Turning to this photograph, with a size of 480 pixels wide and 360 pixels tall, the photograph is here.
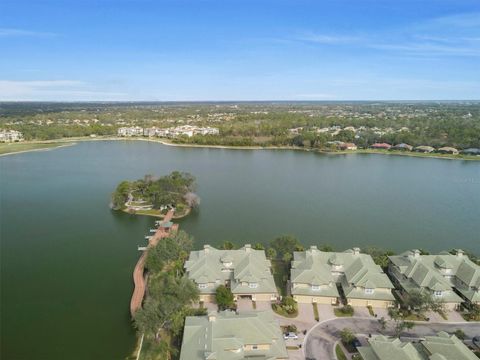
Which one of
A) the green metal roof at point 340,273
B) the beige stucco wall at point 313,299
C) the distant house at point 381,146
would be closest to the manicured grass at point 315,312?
the beige stucco wall at point 313,299

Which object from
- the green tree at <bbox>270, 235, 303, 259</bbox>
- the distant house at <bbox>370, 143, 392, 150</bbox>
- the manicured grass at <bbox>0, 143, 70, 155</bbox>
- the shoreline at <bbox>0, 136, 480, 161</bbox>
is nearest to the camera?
the green tree at <bbox>270, 235, 303, 259</bbox>

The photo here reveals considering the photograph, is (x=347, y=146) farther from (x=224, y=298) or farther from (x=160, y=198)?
(x=224, y=298)

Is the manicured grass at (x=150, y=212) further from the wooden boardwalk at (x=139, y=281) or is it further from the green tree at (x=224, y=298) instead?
the green tree at (x=224, y=298)

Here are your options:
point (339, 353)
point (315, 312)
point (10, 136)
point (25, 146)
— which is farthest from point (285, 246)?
point (10, 136)

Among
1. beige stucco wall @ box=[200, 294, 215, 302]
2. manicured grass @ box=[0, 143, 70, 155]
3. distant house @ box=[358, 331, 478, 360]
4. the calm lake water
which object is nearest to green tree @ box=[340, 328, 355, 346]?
distant house @ box=[358, 331, 478, 360]

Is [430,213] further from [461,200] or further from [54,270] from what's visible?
[54,270]

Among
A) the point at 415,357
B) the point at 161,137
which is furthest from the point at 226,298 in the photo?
the point at 161,137

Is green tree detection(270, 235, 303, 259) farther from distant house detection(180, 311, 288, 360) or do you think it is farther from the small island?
the small island
